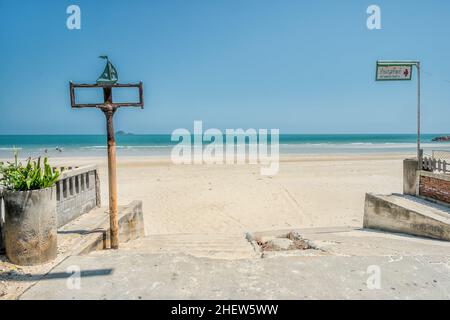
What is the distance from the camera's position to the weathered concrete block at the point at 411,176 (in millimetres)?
9844

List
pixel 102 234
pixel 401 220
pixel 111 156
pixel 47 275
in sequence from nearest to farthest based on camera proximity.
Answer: pixel 47 275
pixel 111 156
pixel 102 234
pixel 401 220

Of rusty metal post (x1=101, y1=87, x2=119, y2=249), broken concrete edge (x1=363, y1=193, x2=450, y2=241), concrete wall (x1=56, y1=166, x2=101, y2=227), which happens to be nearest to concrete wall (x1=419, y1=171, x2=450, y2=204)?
broken concrete edge (x1=363, y1=193, x2=450, y2=241)

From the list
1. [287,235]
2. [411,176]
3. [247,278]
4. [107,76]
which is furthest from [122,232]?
[411,176]

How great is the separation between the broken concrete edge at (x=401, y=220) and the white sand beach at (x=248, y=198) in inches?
51.3

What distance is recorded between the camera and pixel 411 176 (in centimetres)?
1002

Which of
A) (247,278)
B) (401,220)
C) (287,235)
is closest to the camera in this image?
(247,278)

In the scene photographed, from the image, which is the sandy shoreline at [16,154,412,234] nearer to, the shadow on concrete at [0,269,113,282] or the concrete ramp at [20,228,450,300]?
the concrete ramp at [20,228,450,300]

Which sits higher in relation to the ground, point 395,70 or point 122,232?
point 395,70

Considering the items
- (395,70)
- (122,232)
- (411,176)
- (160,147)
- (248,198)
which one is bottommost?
(248,198)

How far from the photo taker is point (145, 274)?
167 inches

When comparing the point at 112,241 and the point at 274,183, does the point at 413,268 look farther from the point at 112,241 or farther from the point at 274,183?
the point at 274,183

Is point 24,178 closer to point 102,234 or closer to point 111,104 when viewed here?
point 111,104

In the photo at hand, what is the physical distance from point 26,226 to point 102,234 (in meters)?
1.80

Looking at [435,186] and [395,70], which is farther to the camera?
[395,70]
